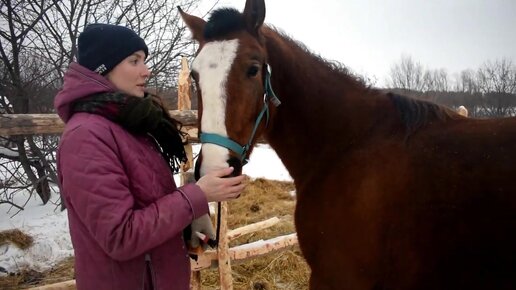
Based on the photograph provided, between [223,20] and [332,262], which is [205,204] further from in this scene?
[223,20]

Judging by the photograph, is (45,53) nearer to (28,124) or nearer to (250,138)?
(28,124)

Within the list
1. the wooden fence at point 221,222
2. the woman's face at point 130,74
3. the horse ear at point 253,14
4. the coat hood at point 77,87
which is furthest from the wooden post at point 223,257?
the coat hood at point 77,87

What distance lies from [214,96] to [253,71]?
0.28 metres

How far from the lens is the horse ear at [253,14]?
6.77 feet

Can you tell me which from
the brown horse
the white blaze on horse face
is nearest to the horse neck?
the brown horse

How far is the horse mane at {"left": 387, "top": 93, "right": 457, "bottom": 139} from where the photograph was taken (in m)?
2.00

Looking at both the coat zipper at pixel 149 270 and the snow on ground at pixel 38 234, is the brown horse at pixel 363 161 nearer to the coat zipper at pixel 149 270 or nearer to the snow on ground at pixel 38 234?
the coat zipper at pixel 149 270

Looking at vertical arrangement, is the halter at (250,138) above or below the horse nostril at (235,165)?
above

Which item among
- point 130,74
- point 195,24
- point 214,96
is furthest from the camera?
point 195,24

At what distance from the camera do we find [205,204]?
4.99 feet

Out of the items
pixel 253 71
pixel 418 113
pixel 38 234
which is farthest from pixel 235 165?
pixel 38 234

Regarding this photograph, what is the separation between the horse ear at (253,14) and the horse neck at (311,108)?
0.18 meters

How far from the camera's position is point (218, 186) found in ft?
5.27

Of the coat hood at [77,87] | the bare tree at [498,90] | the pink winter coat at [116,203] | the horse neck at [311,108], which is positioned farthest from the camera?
the bare tree at [498,90]
